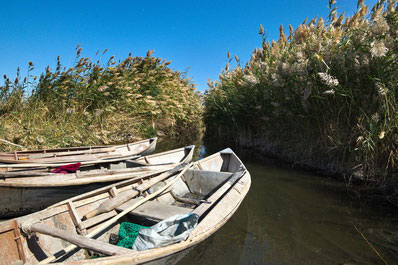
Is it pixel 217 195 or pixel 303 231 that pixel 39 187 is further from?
pixel 303 231

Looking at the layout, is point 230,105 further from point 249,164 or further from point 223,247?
point 223,247

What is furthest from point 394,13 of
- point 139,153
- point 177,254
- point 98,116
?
point 98,116

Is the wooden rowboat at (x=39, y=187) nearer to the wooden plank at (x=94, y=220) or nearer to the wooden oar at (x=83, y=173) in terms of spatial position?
the wooden oar at (x=83, y=173)

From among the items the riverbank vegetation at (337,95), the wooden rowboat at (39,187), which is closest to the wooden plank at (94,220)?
the wooden rowboat at (39,187)

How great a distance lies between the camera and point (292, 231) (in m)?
3.10

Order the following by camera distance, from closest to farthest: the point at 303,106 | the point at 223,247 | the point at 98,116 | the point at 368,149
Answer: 1. the point at 223,247
2. the point at 368,149
3. the point at 303,106
4. the point at 98,116

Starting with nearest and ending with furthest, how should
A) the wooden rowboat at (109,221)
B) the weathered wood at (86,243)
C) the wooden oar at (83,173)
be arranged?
the weathered wood at (86,243)
the wooden rowboat at (109,221)
the wooden oar at (83,173)

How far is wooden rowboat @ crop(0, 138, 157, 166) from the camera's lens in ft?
15.3

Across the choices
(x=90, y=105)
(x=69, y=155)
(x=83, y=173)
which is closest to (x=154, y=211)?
(x=83, y=173)

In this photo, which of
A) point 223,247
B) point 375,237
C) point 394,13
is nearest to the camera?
point 223,247

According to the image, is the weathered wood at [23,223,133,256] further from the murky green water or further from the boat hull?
the boat hull

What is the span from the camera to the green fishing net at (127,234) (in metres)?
2.44

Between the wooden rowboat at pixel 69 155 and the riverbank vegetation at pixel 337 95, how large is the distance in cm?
414

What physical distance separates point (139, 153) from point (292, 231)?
15.1 feet
